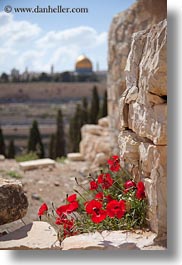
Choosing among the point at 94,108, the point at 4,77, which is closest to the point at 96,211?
the point at 4,77

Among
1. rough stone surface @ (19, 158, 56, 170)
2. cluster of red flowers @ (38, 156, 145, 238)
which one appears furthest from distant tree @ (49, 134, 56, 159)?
cluster of red flowers @ (38, 156, 145, 238)

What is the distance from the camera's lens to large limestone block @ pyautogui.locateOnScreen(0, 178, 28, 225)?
6.79 ft

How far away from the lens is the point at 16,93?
123 inches

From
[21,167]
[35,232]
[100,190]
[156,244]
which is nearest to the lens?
[156,244]

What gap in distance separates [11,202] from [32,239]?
20cm

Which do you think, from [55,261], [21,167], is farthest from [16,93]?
[21,167]

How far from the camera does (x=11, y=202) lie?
2.09 meters

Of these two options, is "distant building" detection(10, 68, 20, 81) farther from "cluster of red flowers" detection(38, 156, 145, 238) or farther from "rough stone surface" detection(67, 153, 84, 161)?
"rough stone surface" detection(67, 153, 84, 161)

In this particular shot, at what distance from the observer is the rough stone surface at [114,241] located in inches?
76.9

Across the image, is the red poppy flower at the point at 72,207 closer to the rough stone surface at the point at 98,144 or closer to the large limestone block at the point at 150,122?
the large limestone block at the point at 150,122

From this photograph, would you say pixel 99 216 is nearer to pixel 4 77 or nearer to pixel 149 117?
pixel 149 117

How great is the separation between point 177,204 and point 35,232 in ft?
2.26

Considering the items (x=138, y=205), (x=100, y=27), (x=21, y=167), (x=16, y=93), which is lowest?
(x=21, y=167)

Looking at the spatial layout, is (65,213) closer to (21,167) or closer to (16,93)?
(16,93)
